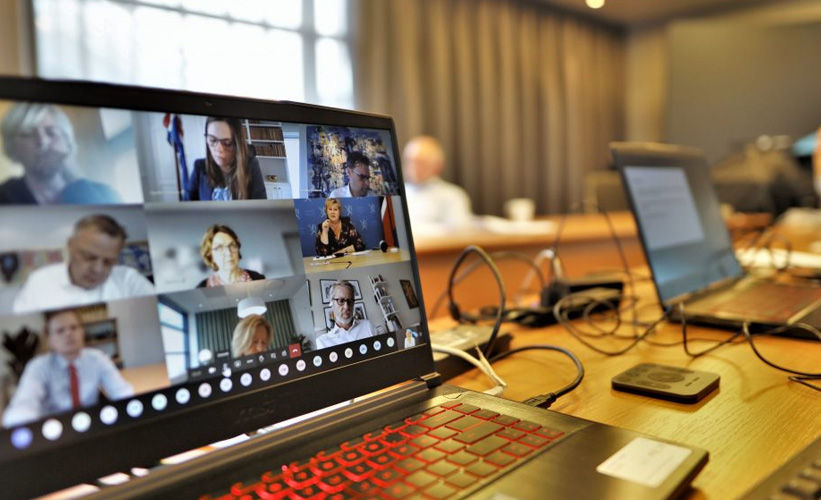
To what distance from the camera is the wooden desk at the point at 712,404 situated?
46 centimetres

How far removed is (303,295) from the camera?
51 cm

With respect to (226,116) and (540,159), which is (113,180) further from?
(540,159)

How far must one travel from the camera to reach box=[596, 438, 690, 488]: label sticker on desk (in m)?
0.39

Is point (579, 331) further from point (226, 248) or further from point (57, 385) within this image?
point (57, 385)

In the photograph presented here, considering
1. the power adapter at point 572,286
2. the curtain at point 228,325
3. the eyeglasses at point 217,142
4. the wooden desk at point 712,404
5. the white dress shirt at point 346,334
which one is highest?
the eyeglasses at point 217,142

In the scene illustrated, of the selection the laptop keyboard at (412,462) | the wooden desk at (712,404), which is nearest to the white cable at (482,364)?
the wooden desk at (712,404)

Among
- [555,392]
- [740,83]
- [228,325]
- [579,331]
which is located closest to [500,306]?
[579,331]

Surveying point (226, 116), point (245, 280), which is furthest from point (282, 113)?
point (245, 280)

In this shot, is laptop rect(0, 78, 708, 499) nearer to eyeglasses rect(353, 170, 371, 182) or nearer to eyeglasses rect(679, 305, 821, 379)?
eyeglasses rect(353, 170, 371, 182)

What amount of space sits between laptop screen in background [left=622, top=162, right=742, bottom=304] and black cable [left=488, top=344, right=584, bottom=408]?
0.89 feet

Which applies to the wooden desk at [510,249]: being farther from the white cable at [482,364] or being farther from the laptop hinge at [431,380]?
the laptop hinge at [431,380]

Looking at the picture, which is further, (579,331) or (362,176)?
(579,331)

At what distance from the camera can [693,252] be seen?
3.48 feet

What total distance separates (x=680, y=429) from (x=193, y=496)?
43 cm
